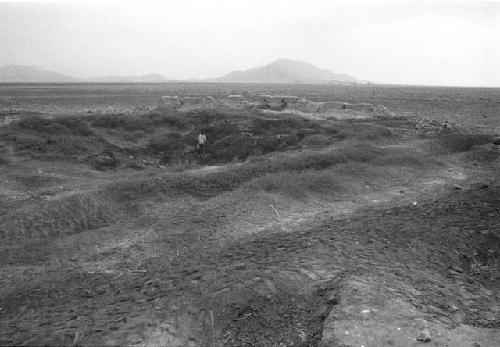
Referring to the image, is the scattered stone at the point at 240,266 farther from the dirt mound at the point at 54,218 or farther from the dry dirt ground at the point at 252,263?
the dirt mound at the point at 54,218

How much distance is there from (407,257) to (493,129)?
2062 centimetres

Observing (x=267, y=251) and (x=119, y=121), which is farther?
(x=119, y=121)

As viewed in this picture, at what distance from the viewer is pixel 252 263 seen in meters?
6.22

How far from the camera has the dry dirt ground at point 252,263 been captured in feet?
15.2

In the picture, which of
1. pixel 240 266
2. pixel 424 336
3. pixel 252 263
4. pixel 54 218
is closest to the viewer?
pixel 424 336

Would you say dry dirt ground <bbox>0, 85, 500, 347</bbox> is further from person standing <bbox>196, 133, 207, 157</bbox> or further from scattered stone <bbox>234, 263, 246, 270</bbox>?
person standing <bbox>196, 133, 207, 157</bbox>

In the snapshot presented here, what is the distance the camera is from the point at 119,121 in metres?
20.1

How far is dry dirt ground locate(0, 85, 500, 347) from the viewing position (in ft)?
15.2

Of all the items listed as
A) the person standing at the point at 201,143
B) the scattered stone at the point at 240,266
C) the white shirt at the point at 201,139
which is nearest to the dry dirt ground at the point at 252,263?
the scattered stone at the point at 240,266

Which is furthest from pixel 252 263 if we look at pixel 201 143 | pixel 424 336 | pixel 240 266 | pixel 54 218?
pixel 201 143

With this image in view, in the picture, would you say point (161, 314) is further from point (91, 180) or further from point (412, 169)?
point (412, 169)

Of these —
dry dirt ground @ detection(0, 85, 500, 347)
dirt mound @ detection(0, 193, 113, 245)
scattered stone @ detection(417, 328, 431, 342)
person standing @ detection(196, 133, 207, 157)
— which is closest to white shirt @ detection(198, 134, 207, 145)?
person standing @ detection(196, 133, 207, 157)

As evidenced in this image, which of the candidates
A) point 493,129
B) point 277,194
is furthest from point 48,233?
point 493,129

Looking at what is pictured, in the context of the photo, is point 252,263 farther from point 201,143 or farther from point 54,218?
point 201,143
